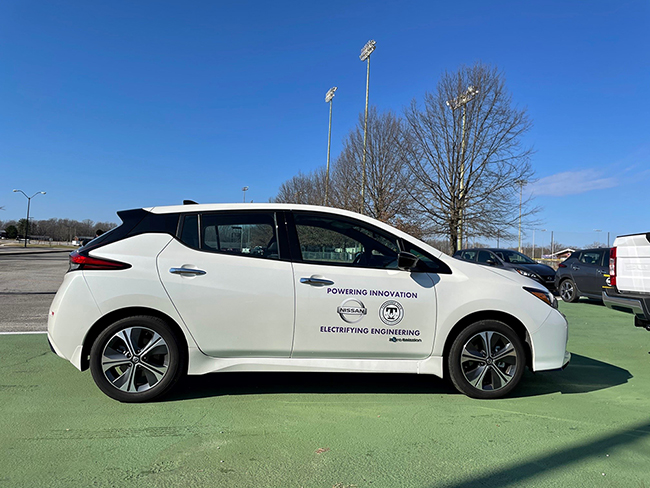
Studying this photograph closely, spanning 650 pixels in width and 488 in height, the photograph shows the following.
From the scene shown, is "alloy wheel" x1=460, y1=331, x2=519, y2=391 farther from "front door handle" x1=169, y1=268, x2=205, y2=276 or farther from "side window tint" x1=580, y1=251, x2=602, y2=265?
"side window tint" x1=580, y1=251, x2=602, y2=265

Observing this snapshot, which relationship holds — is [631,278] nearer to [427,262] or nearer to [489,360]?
[489,360]

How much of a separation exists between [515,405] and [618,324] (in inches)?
247

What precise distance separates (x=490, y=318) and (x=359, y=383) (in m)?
1.44

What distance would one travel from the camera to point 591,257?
40.7 ft

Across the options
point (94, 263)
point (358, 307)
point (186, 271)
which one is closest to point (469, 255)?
point (358, 307)

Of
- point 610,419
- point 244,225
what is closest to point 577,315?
point 610,419

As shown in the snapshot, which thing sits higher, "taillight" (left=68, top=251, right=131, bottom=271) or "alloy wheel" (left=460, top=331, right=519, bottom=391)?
"taillight" (left=68, top=251, right=131, bottom=271)

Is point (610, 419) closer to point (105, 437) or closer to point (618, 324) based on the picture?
point (105, 437)

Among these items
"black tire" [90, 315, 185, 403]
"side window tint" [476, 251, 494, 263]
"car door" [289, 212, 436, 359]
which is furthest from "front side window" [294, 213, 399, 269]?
"side window tint" [476, 251, 494, 263]

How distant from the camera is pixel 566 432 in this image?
3436mm

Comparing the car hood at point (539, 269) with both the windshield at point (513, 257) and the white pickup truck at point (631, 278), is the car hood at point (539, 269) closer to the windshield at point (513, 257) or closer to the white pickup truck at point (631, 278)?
the windshield at point (513, 257)

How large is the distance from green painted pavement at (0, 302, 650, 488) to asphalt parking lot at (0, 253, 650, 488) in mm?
12

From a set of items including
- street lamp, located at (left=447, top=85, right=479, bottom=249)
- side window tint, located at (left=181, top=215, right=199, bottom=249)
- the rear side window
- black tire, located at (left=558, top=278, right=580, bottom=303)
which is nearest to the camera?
side window tint, located at (left=181, top=215, right=199, bottom=249)

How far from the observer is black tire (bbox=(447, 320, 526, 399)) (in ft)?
13.3
